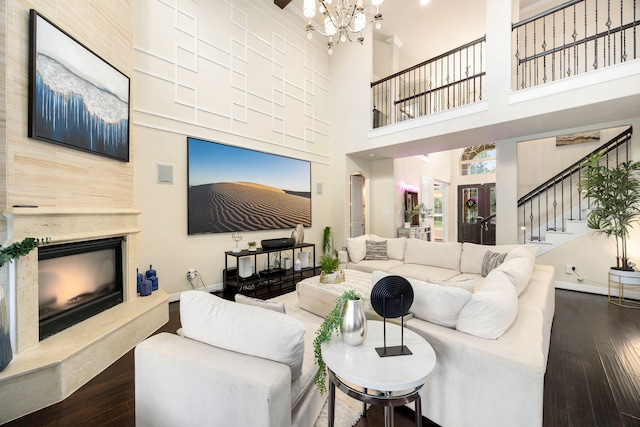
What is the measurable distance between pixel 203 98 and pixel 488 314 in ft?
14.3

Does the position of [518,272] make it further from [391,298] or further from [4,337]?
[4,337]

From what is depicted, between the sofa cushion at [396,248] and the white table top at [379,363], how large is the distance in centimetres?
323

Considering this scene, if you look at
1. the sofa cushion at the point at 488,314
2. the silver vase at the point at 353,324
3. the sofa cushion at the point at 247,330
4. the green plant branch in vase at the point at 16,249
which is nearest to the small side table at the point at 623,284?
the sofa cushion at the point at 488,314

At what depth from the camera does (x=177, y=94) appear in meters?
3.66

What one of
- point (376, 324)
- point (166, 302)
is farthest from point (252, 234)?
point (376, 324)

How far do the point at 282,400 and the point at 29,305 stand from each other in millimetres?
2073

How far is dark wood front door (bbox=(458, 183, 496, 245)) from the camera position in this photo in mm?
7473

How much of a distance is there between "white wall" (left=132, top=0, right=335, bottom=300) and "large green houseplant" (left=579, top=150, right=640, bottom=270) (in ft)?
15.6

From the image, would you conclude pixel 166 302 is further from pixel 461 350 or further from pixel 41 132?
pixel 461 350

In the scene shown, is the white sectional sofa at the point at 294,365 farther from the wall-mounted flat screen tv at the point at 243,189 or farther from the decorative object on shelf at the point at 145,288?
the wall-mounted flat screen tv at the point at 243,189

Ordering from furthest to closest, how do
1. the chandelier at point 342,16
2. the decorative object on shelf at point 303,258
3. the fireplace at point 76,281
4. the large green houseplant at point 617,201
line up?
the decorative object on shelf at point 303,258 < the large green houseplant at point 617,201 < the chandelier at point 342,16 < the fireplace at point 76,281

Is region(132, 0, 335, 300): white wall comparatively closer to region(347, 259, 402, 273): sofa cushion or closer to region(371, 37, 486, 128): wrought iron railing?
region(347, 259, 402, 273): sofa cushion

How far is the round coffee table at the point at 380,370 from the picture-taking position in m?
1.07

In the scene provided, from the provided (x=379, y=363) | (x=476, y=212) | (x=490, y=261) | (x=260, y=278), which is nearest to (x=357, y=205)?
(x=260, y=278)
